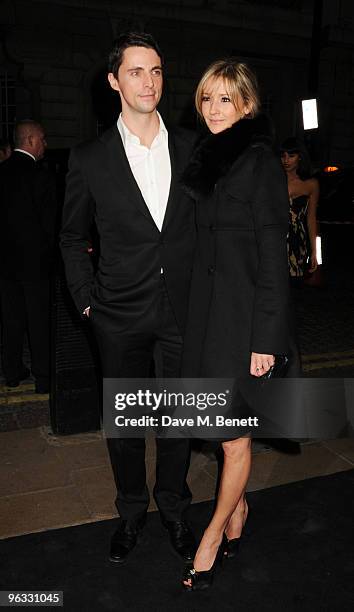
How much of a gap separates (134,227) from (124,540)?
4.71 feet

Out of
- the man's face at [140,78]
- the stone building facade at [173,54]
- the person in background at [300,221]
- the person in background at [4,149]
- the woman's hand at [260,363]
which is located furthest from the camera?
the stone building facade at [173,54]

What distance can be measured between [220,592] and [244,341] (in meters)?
1.08

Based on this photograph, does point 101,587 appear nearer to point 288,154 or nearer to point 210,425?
point 210,425

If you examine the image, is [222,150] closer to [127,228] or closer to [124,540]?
[127,228]

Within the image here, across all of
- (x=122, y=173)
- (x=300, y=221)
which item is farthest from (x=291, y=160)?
(x=122, y=173)

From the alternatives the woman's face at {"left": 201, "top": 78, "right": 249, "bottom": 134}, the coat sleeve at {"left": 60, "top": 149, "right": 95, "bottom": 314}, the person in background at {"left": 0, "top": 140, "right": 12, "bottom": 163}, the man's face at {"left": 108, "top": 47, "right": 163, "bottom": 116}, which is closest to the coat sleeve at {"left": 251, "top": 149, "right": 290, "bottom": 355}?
the woman's face at {"left": 201, "top": 78, "right": 249, "bottom": 134}

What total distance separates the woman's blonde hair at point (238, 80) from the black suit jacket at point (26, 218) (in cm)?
240

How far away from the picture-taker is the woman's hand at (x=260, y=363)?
2.32 m

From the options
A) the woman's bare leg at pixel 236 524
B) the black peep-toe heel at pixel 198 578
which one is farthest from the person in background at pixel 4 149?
the black peep-toe heel at pixel 198 578

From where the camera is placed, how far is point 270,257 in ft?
7.24

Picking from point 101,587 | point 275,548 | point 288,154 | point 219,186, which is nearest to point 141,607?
point 101,587

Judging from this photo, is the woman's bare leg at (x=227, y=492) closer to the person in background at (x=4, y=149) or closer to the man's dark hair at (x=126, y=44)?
the man's dark hair at (x=126, y=44)

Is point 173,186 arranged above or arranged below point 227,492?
above

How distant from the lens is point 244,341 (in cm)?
237
